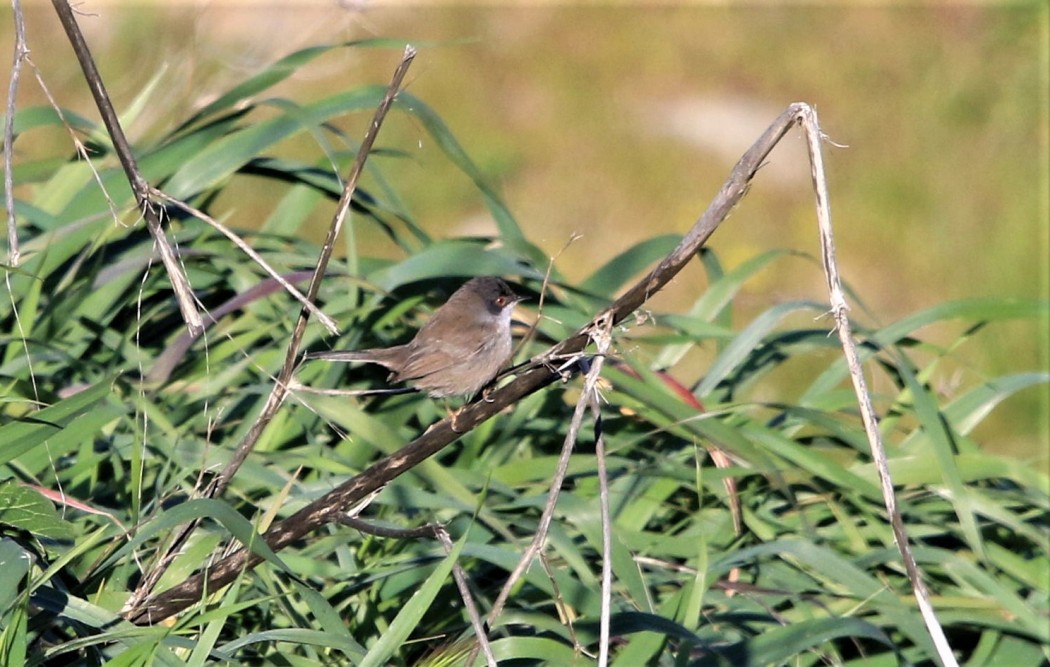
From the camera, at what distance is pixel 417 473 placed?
261 centimetres

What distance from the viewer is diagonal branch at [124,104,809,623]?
5.78ft

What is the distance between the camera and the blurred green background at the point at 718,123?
7254mm

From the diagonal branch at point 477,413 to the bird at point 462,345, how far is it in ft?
2.52

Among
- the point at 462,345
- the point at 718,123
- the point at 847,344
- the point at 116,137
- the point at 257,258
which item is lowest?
the point at 847,344

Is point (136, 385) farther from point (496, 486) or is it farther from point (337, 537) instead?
point (496, 486)

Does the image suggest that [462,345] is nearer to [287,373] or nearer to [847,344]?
[287,373]

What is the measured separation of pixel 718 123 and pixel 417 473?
629cm

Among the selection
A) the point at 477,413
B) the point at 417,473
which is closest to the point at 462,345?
the point at 417,473

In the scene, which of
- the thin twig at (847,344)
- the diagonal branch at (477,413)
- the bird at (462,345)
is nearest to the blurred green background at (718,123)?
the bird at (462,345)

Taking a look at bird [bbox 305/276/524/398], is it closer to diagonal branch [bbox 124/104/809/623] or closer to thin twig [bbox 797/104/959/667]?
diagonal branch [bbox 124/104/809/623]

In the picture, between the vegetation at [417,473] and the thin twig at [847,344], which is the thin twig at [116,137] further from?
the thin twig at [847,344]

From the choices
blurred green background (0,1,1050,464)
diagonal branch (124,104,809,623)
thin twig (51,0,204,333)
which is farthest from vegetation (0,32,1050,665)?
blurred green background (0,1,1050,464)

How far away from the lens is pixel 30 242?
305cm

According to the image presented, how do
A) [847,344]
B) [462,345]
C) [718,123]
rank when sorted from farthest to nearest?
[718,123] < [462,345] < [847,344]
